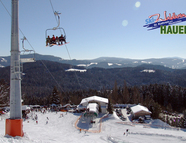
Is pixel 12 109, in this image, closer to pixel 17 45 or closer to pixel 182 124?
pixel 17 45

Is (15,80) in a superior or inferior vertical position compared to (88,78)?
superior

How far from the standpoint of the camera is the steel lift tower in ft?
33.1

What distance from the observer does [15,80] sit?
10.4m

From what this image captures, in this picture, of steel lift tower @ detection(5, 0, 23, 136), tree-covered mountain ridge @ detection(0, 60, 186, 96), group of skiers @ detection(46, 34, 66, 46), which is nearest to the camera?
steel lift tower @ detection(5, 0, 23, 136)

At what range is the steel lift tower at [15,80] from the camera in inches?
397

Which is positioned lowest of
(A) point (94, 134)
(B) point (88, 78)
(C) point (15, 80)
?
(A) point (94, 134)

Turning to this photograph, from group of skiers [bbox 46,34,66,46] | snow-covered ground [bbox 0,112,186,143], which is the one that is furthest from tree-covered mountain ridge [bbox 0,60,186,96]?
group of skiers [bbox 46,34,66,46]

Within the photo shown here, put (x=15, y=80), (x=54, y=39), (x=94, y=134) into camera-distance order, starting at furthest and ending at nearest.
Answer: (x=94, y=134), (x=54, y=39), (x=15, y=80)

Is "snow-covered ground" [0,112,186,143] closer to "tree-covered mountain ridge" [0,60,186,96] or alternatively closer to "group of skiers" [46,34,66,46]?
"group of skiers" [46,34,66,46]

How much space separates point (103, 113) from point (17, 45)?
89.2 ft

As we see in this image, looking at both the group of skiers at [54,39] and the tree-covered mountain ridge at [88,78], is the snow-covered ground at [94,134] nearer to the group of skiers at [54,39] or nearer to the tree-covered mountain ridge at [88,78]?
the group of skiers at [54,39]

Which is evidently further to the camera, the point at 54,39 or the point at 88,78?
the point at 88,78

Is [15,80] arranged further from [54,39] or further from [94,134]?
[94,134]

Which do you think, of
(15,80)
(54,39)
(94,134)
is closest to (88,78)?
(94,134)
